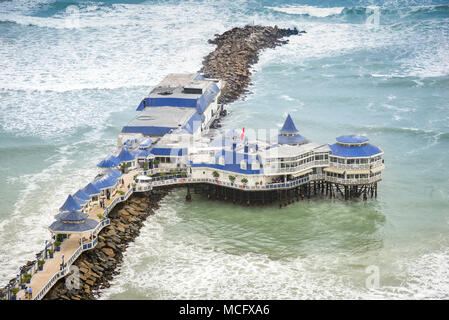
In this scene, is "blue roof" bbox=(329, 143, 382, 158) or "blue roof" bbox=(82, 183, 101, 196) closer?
"blue roof" bbox=(82, 183, 101, 196)

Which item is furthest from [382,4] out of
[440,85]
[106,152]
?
[106,152]

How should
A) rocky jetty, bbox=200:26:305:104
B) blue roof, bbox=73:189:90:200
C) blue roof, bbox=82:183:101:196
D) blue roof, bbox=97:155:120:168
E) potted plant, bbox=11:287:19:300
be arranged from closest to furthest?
potted plant, bbox=11:287:19:300, blue roof, bbox=73:189:90:200, blue roof, bbox=82:183:101:196, blue roof, bbox=97:155:120:168, rocky jetty, bbox=200:26:305:104

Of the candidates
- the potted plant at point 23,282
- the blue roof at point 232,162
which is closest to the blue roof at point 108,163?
the blue roof at point 232,162

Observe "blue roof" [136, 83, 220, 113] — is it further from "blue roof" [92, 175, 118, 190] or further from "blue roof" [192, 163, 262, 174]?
"blue roof" [92, 175, 118, 190]

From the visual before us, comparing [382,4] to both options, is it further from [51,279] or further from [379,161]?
[51,279]

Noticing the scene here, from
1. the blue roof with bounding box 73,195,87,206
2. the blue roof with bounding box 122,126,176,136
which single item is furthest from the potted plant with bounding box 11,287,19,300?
the blue roof with bounding box 122,126,176,136

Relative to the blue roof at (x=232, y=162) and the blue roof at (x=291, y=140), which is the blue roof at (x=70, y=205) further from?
the blue roof at (x=291, y=140)
